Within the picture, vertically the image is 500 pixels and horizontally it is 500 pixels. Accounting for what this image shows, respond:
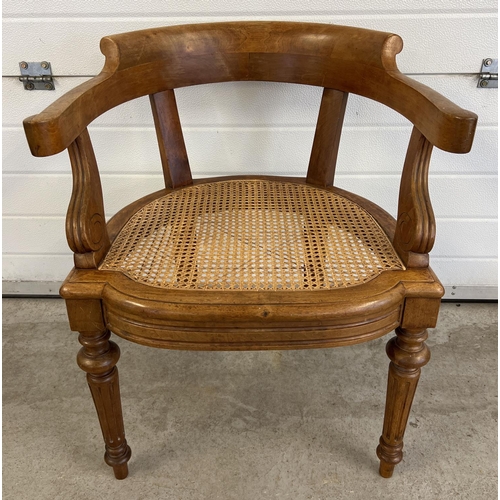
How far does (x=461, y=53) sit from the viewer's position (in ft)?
4.12

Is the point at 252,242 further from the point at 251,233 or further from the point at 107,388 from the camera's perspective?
the point at 107,388

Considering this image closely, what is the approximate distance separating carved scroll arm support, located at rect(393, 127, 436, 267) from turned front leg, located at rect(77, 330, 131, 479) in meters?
0.54

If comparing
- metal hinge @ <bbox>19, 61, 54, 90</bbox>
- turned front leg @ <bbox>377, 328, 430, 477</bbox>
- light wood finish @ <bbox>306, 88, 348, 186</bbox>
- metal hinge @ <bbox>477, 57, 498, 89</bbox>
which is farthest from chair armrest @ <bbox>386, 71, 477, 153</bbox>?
metal hinge @ <bbox>19, 61, 54, 90</bbox>

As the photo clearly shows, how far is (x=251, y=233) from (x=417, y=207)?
0.31 metres

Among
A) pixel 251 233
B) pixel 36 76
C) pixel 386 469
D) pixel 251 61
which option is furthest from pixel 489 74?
pixel 36 76

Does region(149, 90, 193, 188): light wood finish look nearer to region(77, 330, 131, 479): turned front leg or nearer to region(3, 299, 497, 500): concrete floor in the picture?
region(77, 330, 131, 479): turned front leg

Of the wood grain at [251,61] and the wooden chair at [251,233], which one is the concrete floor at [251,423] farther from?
the wood grain at [251,61]

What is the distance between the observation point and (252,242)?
967 mm

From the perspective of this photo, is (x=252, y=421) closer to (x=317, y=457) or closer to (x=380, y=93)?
(x=317, y=457)

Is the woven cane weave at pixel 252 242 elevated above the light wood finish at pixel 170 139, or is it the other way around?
the light wood finish at pixel 170 139

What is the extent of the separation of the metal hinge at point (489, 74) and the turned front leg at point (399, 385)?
715 millimetres

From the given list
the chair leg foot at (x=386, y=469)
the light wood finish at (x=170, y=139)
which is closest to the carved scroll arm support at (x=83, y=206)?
the light wood finish at (x=170, y=139)

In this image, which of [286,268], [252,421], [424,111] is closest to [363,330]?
[286,268]

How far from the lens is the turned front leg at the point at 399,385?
3.00 ft
